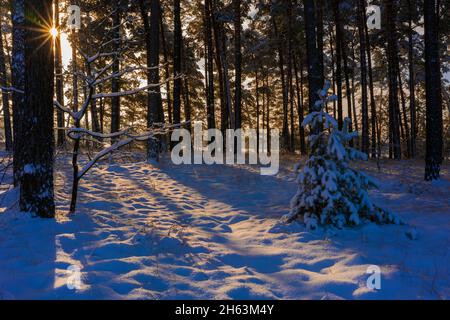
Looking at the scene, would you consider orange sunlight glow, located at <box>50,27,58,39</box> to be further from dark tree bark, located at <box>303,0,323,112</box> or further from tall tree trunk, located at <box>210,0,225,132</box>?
tall tree trunk, located at <box>210,0,225,132</box>

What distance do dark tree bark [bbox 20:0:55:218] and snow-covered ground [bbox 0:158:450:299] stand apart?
0.38 m

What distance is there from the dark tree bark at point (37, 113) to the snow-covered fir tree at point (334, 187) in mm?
4126

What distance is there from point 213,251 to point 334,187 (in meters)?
2.05

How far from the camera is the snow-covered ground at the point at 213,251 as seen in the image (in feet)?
11.0

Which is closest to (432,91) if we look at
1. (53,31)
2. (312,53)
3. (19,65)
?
(312,53)

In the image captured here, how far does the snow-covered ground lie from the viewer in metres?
3.36

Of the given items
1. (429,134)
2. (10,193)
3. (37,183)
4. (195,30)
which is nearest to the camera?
(37,183)

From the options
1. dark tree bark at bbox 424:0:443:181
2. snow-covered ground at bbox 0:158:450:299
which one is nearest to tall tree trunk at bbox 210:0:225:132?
dark tree bark at bbox 424:0:443:181

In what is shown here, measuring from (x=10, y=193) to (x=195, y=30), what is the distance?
1813 centimetres

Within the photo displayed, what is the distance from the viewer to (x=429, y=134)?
914cm

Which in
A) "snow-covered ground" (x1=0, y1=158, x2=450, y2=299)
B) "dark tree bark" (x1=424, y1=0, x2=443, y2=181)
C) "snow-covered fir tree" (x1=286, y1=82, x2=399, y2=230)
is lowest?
"snow-covered ground" (x1=0, y1=158, x2=450, y2=299)

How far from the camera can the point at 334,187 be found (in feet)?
16.6

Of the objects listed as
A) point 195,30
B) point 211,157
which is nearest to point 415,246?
point 211,157
